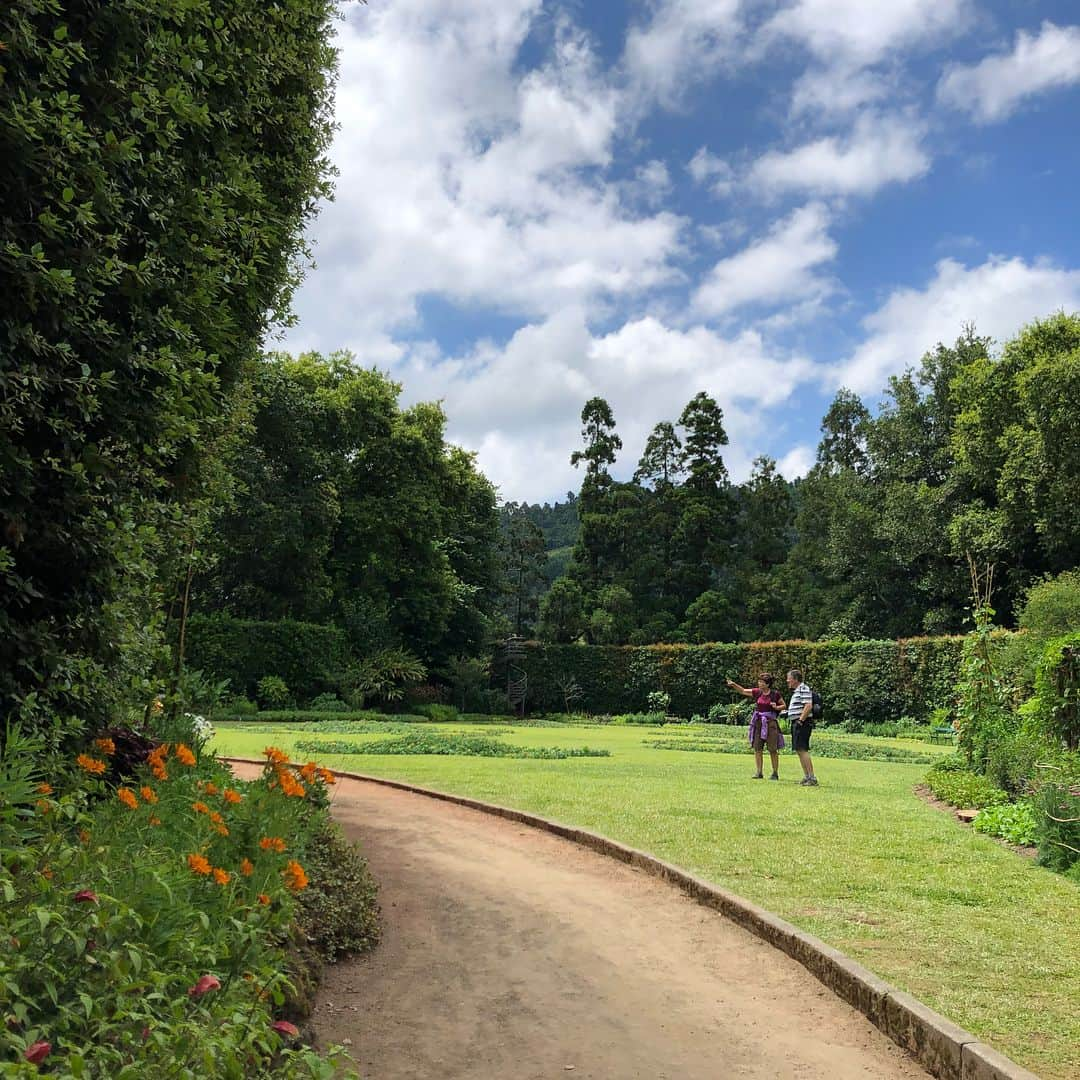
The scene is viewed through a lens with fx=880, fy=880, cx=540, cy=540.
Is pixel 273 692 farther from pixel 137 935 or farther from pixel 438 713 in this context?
pixel 137 935

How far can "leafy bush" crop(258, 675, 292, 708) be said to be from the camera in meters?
29.0

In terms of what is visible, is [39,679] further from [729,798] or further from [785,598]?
[785,598]

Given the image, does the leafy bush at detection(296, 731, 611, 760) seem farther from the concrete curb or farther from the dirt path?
the concrete curb

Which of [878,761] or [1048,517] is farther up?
[1048,517]

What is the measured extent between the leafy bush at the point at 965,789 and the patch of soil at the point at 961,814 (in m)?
0.08

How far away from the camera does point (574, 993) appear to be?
4.55m

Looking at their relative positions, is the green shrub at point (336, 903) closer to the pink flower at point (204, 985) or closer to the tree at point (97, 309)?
the tree at point (97, 309)

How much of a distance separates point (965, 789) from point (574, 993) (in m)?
7.96

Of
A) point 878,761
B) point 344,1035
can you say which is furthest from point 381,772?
point 878,761

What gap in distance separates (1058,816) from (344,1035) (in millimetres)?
6081

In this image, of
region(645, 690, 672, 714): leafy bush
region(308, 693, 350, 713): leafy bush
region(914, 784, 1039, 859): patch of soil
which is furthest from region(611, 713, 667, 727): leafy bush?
region(914, 784, 1039, 859): patch of soil

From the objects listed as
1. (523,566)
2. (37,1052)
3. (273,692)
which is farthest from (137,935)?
(523,566)

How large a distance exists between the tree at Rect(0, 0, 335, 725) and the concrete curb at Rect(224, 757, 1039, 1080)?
3.97 m

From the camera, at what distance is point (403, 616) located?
121 ft
